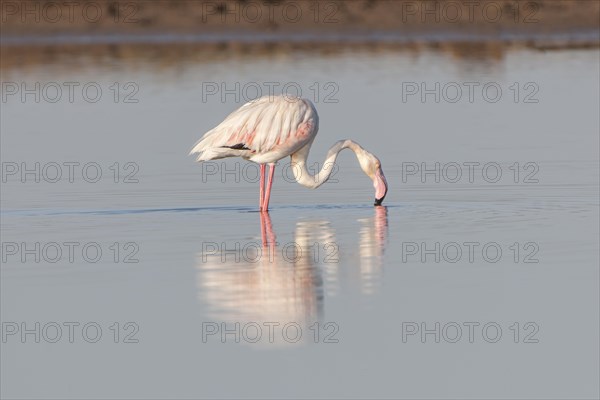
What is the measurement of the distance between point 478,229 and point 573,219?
0.94 meters

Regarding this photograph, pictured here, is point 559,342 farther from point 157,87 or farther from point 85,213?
point 157,87

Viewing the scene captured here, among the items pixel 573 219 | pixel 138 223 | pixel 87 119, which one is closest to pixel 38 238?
pixel 138 223

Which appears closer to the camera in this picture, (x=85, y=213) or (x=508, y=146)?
(x=85, y=213)

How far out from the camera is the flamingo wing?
14727 mm

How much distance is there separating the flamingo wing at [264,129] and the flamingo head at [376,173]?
23.5 inches

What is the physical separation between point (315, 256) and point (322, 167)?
10.5 feet

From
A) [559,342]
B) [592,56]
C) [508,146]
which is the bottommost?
[559,342]

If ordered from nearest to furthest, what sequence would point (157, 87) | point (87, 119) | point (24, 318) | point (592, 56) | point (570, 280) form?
point (24, 318) < point (570, 280) < point (87, 119) < point (157, 87) < point (592, 56)

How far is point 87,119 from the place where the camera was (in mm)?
22312
